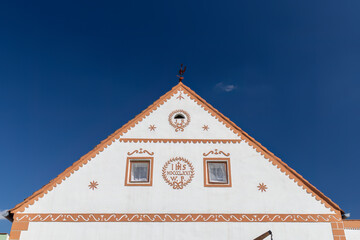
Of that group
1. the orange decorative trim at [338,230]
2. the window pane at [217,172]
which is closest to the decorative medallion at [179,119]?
the window pane at [217,172]

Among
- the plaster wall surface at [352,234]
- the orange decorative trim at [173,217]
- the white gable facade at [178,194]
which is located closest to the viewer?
the white gable facade at [178,194]

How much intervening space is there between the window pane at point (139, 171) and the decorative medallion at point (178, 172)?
0.82m

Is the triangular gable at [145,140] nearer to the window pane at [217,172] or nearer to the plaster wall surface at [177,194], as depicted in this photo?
the plaster wall surface at [177,194]

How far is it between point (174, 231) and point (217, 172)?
3.19m

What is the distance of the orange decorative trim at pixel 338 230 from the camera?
42.8 feet

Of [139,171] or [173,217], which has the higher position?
[139,171]

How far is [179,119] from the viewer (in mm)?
15703

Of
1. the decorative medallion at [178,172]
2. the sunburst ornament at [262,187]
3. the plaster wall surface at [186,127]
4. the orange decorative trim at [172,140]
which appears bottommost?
the sunburst ornament at [262,187]

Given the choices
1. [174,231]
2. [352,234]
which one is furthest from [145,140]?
[352,234]

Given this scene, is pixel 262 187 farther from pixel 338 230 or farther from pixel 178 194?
pixel 178 194

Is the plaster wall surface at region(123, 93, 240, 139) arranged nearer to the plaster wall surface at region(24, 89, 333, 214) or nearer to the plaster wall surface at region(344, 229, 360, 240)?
the plaster wall surface at region(24, 89, 333, 214)

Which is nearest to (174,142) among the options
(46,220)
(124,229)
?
(124,229)

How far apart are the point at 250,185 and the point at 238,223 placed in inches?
68.3

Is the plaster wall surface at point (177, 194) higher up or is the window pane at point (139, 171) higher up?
the window pane at point (139, 171)
